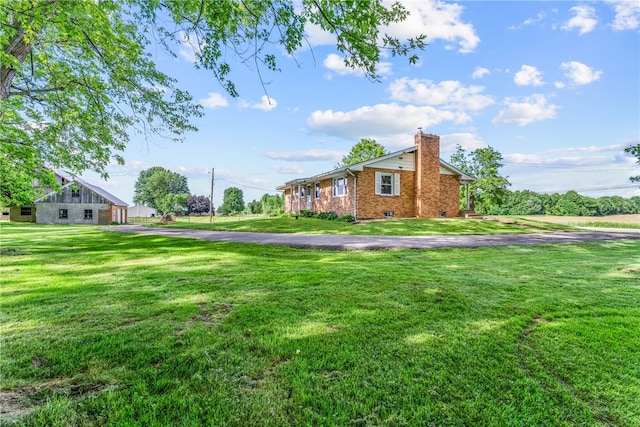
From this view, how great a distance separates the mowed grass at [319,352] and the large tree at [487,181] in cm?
2881

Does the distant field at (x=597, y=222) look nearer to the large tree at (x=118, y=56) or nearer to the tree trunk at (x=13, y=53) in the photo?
the large tree at (x=118, y=56)

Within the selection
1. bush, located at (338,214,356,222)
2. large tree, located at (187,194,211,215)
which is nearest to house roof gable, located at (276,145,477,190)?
bush, located at (338,214,356,222)

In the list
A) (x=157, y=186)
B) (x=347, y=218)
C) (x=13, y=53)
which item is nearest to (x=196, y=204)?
(x=157, y=186)

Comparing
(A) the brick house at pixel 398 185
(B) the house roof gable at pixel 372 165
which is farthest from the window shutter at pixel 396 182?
(B) the house roof gable at pixel 372 165

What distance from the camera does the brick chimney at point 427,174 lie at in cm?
2042

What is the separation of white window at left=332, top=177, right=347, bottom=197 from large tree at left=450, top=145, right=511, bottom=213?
17544mm

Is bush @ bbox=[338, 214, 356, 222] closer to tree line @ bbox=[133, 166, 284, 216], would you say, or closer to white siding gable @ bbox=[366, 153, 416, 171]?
white siding gable @ bbox=[366, 153, 416, 171]

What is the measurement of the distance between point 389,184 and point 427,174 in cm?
262

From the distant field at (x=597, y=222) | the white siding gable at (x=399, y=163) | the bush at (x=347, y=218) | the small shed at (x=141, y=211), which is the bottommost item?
the distant field at (x=597, y=222)

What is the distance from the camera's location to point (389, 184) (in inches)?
814

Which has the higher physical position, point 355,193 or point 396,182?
point 396,182

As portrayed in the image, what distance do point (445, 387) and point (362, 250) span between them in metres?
6.78

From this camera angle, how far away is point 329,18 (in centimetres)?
311

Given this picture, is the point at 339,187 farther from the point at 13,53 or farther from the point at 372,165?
the point at 13,53
